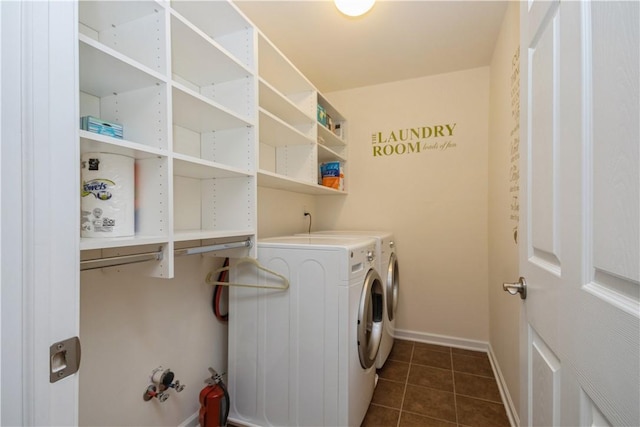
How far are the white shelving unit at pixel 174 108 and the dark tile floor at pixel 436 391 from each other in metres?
1.37

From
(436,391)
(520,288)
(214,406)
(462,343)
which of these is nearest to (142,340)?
(214,406)

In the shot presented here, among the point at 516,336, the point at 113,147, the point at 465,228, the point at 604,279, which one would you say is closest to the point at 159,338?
the point at 113,147

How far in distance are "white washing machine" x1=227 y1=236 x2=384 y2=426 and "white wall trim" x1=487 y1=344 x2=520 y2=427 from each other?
84cm

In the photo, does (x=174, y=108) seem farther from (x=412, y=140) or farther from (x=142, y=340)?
(x=412, y=140)

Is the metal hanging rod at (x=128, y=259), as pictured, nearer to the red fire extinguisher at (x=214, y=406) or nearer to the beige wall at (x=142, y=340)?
the beige wall at (x=142, y=340)

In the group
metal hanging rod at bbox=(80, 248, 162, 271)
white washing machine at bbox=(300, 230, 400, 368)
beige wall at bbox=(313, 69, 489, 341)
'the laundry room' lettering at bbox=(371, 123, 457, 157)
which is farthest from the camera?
'the laundry room' lettering at bbox=(371, 123, 457, 157)

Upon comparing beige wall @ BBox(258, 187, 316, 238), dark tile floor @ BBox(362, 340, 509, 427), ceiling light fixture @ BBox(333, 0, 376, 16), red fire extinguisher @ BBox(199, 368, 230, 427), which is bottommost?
dark tile floor @ BBox(362, 340, 509, 427)

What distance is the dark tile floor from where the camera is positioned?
65.7 inches

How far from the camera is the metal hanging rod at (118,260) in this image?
0.81 metres

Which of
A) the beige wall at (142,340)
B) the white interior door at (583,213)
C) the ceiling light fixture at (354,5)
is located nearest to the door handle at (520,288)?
the white interior door at (583,213)

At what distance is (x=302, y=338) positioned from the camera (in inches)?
56.9

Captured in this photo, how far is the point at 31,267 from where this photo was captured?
48cm

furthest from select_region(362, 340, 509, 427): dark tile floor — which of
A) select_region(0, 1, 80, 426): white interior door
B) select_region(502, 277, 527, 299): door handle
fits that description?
select_region(0, 1, 80, 426): white interior door

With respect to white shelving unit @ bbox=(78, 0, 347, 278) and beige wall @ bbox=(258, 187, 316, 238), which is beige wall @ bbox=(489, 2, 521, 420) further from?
beige wall @ bbox=(258, 187, 316, 238)
